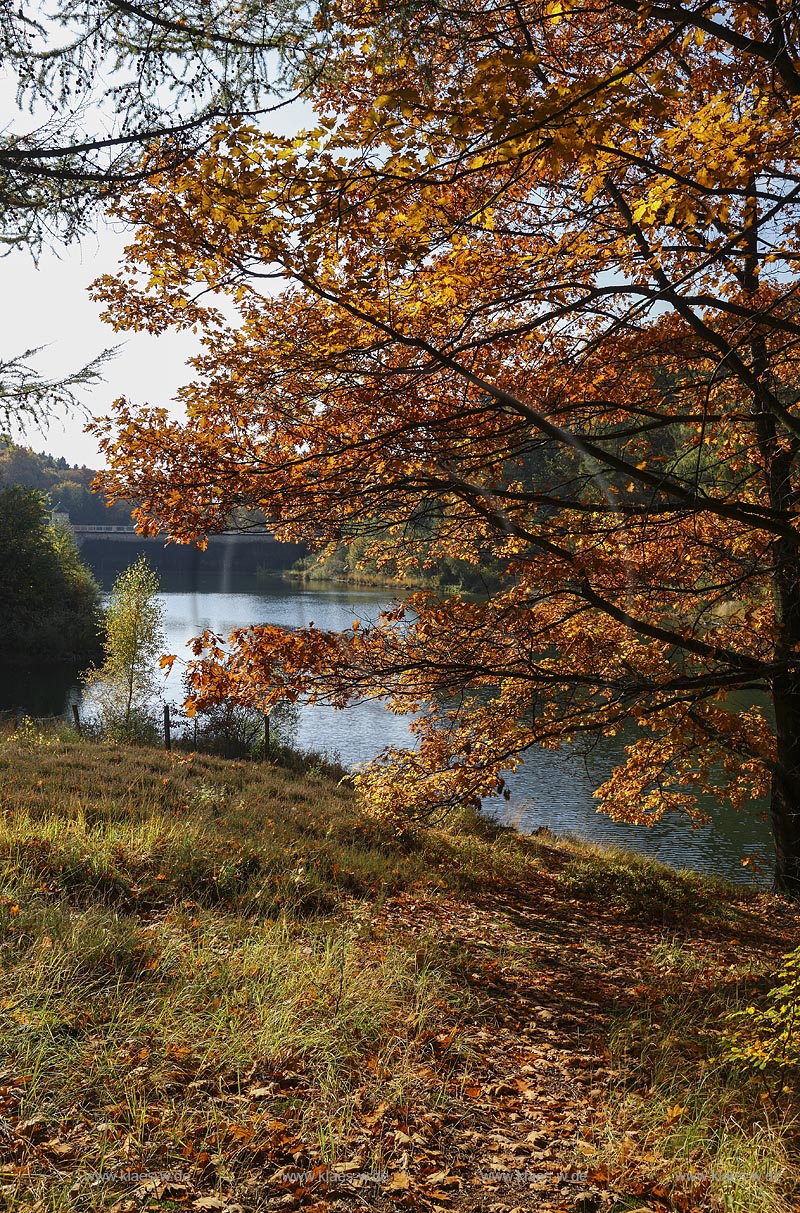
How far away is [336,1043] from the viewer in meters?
3.95

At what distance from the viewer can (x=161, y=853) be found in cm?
692

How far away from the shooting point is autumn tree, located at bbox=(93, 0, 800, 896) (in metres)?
3.82

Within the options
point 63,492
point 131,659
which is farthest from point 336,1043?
point 63,492

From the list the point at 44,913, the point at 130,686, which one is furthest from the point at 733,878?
the point at 130,686

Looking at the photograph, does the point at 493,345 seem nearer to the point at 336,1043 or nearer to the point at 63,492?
the point at 336,1043

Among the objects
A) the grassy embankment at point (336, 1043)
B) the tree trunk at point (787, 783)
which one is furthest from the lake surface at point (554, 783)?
the grassy embankment at point (336, 1043)

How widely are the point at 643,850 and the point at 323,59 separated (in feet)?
46.8

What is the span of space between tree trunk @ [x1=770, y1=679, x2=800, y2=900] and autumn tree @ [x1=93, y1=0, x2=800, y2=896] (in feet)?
0.12

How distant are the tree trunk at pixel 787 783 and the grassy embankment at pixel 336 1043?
32.1 inches

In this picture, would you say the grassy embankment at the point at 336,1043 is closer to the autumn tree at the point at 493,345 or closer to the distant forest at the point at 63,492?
the autumn tree at the point at 493,345

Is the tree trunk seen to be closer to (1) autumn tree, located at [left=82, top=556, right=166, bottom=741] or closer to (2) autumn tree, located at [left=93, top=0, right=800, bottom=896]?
(2) autumn tree, located at [left=93, top=0, right=800, bottom=896]

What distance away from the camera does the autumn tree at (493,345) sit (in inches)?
150

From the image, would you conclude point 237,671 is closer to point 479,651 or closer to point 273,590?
point 479,651

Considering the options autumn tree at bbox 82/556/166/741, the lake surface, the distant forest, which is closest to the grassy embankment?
the lake surface
